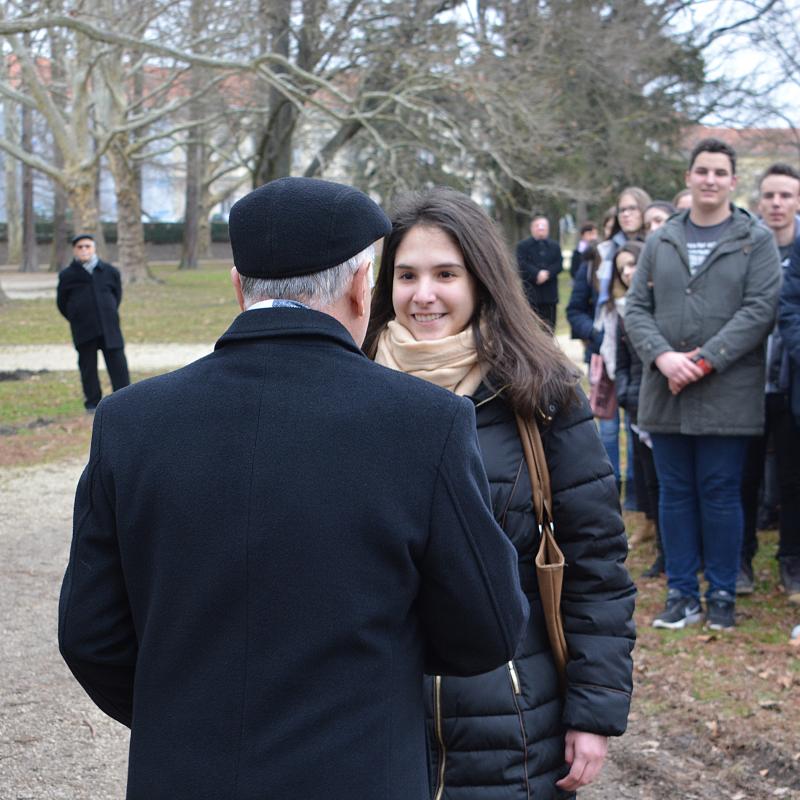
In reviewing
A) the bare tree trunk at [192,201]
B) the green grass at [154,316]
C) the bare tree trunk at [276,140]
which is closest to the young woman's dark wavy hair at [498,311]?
the green grass at [154,316]

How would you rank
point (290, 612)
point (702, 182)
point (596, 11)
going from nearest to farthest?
point (290, 612), point (702, 182), point (596, 11)

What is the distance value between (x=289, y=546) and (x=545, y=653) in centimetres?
109

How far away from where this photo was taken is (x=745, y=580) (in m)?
6.44

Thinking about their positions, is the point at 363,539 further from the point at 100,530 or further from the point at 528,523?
the point at 528,523

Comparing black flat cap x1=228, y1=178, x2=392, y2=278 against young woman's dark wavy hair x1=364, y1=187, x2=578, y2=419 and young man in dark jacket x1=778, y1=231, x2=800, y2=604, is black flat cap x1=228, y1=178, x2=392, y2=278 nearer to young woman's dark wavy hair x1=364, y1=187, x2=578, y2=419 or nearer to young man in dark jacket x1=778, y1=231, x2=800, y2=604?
young woman's dark wavy hair x1=364, y1=187, x2=578, y2=419

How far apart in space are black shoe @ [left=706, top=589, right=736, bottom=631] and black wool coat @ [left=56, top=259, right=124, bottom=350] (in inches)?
337

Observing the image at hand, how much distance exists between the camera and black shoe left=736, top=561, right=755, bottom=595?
21.0 ft

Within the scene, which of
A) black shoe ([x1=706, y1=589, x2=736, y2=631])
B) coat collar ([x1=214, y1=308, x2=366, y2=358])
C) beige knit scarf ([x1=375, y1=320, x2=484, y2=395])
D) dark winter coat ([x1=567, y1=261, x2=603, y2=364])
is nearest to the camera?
coat collar ([x1=214, y1=308, x2=366, y2=358])

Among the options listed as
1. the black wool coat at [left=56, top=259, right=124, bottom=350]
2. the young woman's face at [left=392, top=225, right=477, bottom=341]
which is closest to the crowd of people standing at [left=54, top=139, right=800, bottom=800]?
the young woman's face at [left=392, top=225, right=477, bottom=341]

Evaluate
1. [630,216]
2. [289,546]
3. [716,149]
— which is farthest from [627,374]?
[289,546]

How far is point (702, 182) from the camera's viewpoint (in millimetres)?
5484

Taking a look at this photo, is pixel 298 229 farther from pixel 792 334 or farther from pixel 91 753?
pixel 792 334

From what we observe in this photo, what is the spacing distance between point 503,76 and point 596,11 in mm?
7595

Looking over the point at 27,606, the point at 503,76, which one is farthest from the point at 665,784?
the point at 503,76
